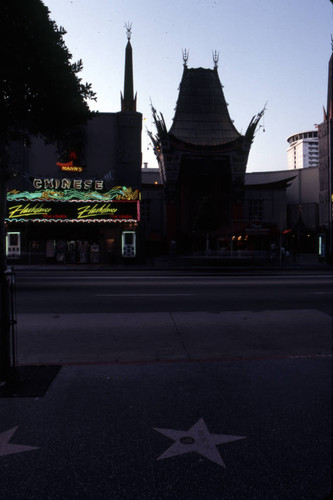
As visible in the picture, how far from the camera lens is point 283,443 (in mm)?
3125

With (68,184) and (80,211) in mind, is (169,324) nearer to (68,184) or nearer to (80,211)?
(80,211)

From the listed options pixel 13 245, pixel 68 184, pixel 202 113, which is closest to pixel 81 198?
pixel 68 184

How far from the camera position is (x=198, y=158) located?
153 feet

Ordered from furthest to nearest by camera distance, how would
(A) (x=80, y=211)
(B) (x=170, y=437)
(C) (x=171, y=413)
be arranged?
(A) (x=80, y=211) → (C) (x=171, y=413) → (B) (x=170, y=437)

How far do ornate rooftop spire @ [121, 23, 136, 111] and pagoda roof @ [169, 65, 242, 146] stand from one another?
28.6 feet

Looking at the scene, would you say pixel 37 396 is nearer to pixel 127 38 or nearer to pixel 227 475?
pixel 227 475

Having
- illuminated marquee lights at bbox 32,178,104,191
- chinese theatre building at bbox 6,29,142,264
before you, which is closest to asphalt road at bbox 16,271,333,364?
chinese theatre building at bbox 6,29,142,264

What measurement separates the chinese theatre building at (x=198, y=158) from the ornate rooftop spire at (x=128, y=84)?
17.2 ft

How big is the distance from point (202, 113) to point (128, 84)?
12.9 metres

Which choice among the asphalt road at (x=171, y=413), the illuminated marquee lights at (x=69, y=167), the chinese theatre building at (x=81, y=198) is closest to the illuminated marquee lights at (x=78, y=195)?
the chinese theatre building at (x=81, y=198)

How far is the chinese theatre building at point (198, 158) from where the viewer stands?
45844 millimetres

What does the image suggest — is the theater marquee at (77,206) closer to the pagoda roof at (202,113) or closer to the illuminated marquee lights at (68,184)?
the illuminated marquee lights at (68,184)

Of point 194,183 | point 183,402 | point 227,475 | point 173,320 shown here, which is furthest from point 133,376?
point 194,183

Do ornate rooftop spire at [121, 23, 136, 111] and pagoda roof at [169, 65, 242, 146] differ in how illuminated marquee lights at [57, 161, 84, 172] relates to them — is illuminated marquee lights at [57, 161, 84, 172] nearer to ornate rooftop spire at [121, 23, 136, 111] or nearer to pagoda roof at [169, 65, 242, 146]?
ornate rooftop spire at [121, 23, 136, 111]
